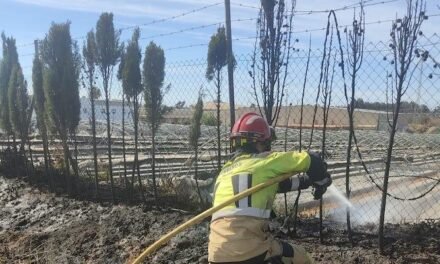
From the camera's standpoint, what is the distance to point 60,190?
33.9 feet

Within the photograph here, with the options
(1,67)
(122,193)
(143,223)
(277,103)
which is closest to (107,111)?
(122,193)

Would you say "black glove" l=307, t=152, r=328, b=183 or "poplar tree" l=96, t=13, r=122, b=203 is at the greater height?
"poplar tree" l=96, t=13, r=122, b=203

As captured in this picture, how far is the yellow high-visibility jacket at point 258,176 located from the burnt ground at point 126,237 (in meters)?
2.27

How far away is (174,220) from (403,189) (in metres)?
5.33

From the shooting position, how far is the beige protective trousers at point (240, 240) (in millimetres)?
3713

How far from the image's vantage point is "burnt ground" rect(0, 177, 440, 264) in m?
5.80

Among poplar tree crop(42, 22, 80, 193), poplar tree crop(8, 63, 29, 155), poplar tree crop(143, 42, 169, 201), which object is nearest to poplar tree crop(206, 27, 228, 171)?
poplar tree crop(143, 42, 169, 201)

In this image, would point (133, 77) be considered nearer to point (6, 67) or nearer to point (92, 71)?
point (92, 71)

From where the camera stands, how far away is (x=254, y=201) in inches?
148

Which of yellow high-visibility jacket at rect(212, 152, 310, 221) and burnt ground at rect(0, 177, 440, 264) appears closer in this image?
yellow high-visibility jacket at rect(212, 152, 310, 221)

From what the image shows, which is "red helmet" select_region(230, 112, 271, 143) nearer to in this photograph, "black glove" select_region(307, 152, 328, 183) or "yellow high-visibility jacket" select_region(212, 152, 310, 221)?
"yellow high-visibility jacket" select_region(212, 152, 310, 221)

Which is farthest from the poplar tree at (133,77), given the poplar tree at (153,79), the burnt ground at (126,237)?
the burnt ground at (126,237)

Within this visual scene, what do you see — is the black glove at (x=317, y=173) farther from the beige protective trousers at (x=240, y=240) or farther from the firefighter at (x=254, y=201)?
the beige protective trousers at (x=240, y=240)

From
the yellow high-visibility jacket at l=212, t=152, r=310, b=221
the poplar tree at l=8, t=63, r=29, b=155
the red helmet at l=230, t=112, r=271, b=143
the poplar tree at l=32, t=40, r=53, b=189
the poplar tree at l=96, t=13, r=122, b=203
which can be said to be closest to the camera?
the yellow high-visibility jacket at l=212, t=152, r=310, b=221
